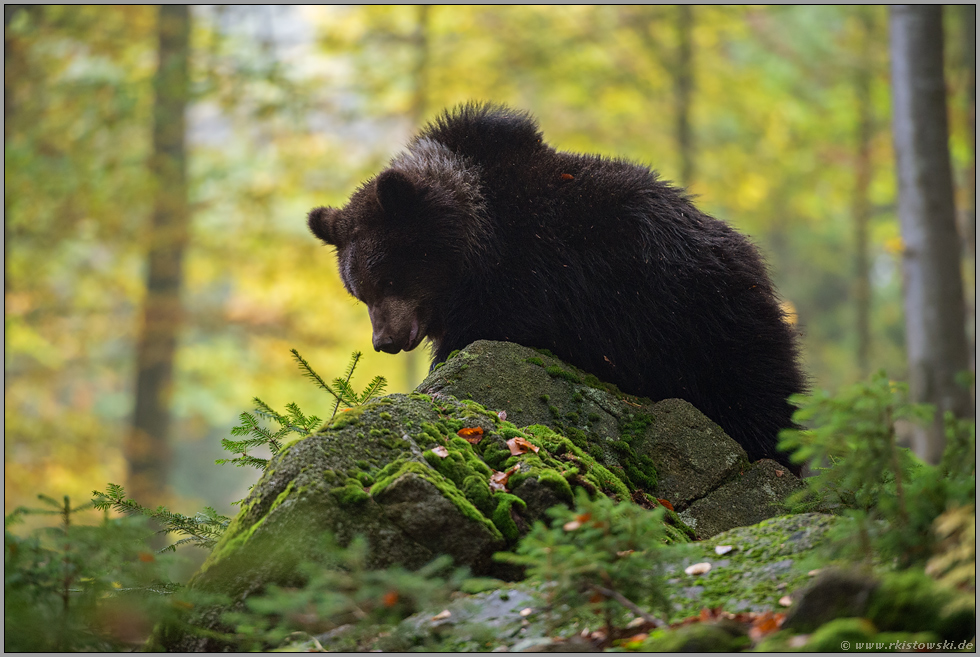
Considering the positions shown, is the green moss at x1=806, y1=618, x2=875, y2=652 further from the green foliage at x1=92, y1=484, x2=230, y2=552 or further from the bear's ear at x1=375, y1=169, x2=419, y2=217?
the bear's ear at x1=375, y1=169, x2=419, y2=217

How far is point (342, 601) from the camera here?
7.43ft

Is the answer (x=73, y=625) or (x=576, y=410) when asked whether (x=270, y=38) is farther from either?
(x=73, y=625)

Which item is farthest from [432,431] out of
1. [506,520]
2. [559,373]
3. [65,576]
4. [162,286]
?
[162,286]

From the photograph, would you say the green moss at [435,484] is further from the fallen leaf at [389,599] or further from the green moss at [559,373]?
the green moss at [559,373]

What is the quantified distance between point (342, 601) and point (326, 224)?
14.8 feet

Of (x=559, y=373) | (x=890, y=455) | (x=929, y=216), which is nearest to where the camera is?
(x=890, y=455)

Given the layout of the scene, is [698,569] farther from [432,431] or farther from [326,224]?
[326,224]

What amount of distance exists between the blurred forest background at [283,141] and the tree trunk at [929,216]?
306 cm

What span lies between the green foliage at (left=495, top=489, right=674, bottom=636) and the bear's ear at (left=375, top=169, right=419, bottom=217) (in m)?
3.38

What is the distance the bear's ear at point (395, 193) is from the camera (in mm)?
5461

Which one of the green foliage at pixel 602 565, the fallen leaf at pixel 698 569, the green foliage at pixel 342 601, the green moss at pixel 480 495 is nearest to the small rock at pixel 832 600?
the green foliage at pixel 602 565

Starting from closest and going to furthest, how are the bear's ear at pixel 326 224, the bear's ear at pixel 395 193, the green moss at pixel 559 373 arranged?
the green moss at pixel 559 373 → the bear's ear at pixel 395 193 → the bear's ear at pixel 326 224

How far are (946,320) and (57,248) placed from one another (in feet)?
46.1

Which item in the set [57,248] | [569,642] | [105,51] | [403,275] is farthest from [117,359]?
[569,642]
